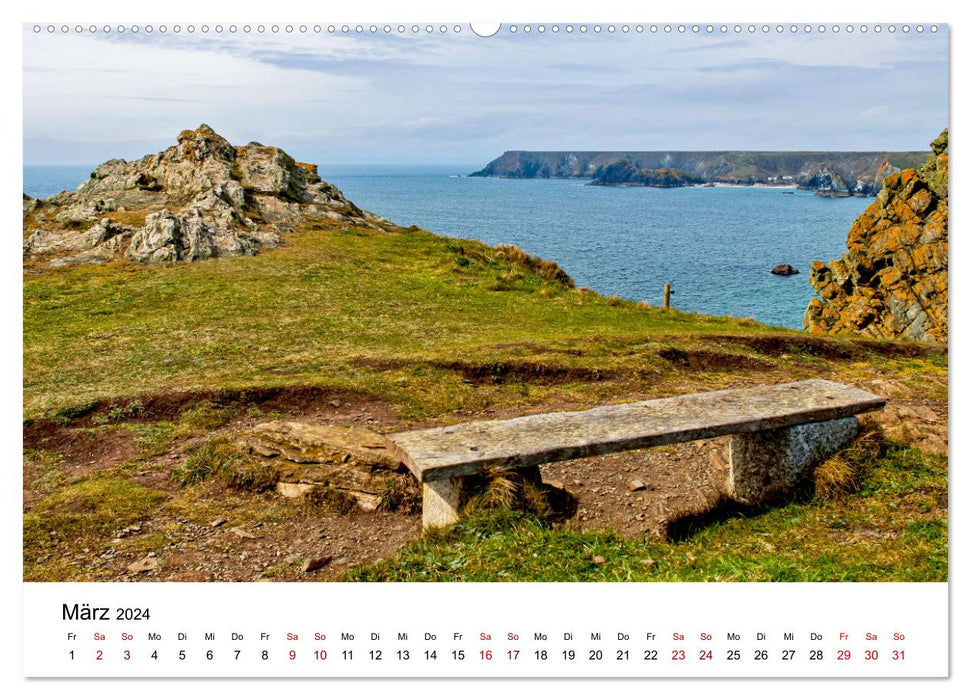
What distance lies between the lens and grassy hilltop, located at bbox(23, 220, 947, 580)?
246 inches

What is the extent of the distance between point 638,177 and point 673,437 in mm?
184229

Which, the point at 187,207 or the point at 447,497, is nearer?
the point at 447,497

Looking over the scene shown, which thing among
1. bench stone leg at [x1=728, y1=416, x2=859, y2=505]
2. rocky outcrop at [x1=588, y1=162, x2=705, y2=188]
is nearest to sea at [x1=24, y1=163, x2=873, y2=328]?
bench stone leg at [x1=728, y1=416, x2=859, y2=505]

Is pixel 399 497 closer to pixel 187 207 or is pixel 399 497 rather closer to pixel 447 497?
pixel 447 497

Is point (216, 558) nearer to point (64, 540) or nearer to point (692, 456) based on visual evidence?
point (64, 540)

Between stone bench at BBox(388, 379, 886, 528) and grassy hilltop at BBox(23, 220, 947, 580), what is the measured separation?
1.12ft

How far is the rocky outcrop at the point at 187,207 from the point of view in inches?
856

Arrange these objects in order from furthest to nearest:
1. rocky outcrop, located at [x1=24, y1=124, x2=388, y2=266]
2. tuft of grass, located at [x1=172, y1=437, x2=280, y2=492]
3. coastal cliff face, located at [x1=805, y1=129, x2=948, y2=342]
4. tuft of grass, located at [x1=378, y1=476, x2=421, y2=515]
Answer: coastal cliff face, located at [x1=805, y1=129, x2=948, y2=342] → rocky outcrop, located at [x1=24, y1=124, x2=388, y2=266] → tuft of grass, located at [x1=172, y1=437, x2=280, y2=492] → tuft of grass, located at [x1=378, y1=476, x2=421, y2=515]

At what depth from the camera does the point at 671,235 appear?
8725cm

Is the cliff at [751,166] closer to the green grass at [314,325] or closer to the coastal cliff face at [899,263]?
the coastal cliff face at [899,263]

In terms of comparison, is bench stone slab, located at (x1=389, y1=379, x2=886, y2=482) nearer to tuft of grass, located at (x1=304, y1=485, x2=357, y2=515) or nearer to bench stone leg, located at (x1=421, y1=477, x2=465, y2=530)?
bench stone leg, located at (x1=421, y1=477, x2=465, y2=530)

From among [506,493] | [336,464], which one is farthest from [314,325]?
[506,493]

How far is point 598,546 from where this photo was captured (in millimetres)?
6066
